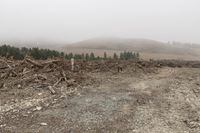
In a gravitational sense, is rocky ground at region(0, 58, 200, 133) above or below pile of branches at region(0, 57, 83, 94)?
below

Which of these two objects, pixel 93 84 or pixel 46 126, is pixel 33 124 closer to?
pixel 46 126

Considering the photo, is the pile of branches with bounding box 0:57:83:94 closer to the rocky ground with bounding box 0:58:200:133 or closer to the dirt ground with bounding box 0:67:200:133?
the rocky ground with bounding box 0:58:200:133

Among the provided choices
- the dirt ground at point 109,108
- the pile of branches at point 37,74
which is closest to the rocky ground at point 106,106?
the dirt ground at point 109,108

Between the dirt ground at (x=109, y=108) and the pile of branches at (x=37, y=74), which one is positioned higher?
the pile of branches at (x=37, y=74)

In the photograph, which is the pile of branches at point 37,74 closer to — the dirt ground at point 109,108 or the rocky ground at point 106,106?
the rocky ground at point 106,106

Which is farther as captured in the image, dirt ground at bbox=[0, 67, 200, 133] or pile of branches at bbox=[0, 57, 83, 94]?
pile of branches at bbox=[0, 57, 83, 94]

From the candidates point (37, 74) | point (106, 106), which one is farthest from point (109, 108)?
point (37, 74)

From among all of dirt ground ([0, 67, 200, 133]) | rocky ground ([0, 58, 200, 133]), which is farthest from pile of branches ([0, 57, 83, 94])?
dirt ground ([0, 67, 200, 133])

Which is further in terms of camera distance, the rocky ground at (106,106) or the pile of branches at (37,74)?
the pile of branches at (37,74)

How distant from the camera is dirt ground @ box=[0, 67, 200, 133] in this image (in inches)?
331

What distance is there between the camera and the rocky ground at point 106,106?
27.7 ft

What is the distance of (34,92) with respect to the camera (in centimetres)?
1066

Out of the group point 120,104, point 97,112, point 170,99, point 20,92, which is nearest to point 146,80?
point 170,99

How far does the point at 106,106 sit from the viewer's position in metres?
9.57
